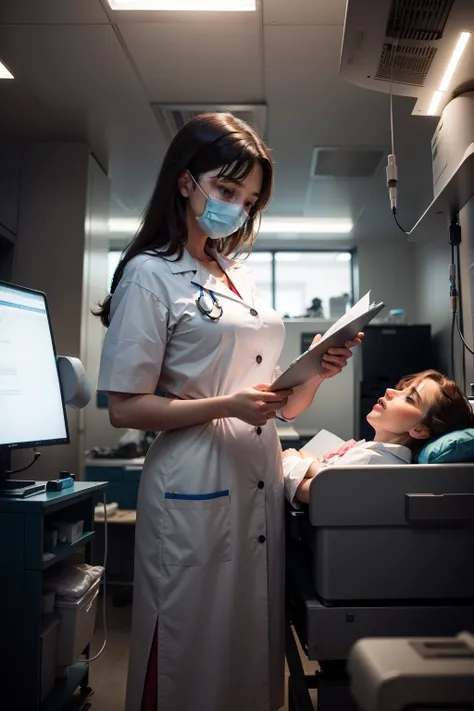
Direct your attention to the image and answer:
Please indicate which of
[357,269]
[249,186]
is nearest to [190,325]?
[249,186]

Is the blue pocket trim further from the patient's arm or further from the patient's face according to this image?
the patient's face

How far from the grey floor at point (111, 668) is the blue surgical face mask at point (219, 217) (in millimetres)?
1601

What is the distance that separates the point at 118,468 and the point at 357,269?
3488 millimetres

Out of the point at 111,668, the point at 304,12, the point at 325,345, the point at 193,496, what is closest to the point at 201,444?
the point at 193,496

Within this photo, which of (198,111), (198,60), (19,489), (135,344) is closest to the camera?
(135,344)

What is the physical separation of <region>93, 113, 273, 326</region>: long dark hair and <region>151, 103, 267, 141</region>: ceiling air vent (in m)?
2.04

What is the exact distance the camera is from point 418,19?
1.53 meters

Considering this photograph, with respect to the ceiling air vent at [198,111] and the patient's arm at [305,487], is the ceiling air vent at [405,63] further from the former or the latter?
the ceiling air vent at [198,111]

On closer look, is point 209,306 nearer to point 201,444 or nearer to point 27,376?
point 201,444

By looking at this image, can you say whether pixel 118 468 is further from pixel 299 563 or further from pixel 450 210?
pixel 450 210

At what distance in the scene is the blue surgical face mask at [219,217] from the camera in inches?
49.1

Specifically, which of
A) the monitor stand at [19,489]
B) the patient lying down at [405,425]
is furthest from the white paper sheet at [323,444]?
the monitor stand at [19,489]

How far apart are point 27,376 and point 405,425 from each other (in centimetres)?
106

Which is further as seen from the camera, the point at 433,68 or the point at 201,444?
the point at 433,68
